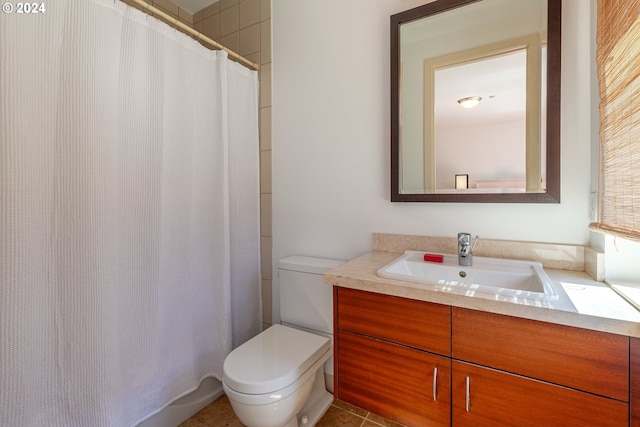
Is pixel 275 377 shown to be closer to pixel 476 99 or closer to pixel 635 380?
pixel 635 380

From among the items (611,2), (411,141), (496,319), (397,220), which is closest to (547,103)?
(611,2)

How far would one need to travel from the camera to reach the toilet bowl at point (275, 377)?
1.05 metres

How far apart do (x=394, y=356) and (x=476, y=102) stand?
116 cm

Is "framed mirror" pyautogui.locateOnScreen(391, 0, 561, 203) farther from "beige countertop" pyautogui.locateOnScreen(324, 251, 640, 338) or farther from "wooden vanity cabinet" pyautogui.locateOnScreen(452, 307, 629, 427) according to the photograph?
"wooden vanity cabinet" pyautogui.locateOnScreen(452, 307, 629, 427)

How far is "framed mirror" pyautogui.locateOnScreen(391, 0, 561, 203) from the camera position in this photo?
3.81ft

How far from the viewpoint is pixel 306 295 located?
1.48m

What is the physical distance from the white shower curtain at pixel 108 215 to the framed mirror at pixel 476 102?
99 centimetres

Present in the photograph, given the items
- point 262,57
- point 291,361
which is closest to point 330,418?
point 291,361

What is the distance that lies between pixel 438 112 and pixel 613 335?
105cm

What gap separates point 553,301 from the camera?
2.67 ft

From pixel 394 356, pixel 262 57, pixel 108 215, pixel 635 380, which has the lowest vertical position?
pixel 394 356

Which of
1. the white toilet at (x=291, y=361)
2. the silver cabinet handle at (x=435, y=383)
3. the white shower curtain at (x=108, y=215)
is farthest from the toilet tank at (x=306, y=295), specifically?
the silver cabinet handle at (x=435, y=383)

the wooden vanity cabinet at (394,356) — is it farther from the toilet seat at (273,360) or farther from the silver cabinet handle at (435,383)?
the toilet seat at (273,360)

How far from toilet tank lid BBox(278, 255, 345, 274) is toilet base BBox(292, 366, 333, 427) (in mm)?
540
